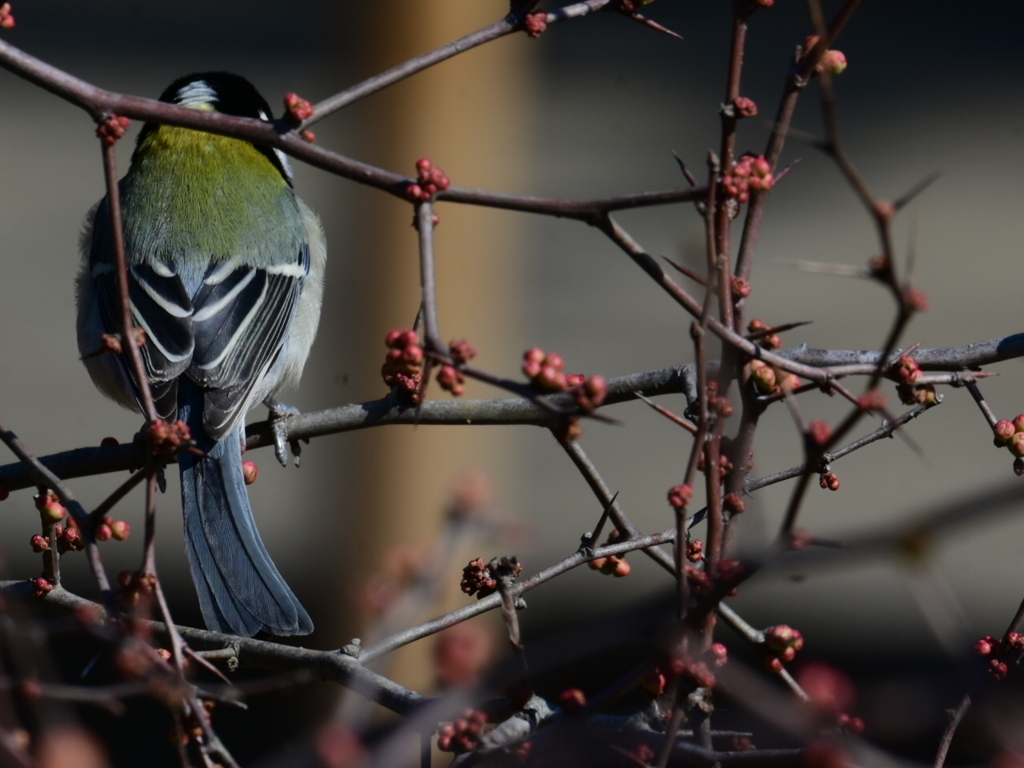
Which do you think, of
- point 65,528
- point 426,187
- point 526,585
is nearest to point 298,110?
point 426,187

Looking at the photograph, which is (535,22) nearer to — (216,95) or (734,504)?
(734,504)

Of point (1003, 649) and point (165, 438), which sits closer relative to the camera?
point (165, 438)

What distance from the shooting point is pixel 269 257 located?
2.23 m

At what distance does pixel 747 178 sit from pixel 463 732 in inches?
18.8

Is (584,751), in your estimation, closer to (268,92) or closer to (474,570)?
(474,570)

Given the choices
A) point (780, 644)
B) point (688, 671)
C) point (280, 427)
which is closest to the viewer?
point (688, 671)

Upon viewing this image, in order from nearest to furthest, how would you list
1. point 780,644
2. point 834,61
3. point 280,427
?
point 780,644 → point 834,61 → point 280,427

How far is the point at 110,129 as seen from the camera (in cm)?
96

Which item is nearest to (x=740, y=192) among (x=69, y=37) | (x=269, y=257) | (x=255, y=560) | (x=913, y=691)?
(x=913, y=691)

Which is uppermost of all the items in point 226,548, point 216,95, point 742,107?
point 216,95

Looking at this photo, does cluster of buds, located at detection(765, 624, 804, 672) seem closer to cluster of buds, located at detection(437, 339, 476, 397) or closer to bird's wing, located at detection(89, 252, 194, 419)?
cluster of buds, located at detection(437, 339, 476, 397)

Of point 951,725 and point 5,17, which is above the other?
point 5,17

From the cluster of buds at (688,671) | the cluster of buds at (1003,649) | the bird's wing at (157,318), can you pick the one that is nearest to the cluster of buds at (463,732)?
the cluster of buds at (688,671)

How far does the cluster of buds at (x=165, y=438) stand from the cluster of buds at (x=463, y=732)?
0.31 m
